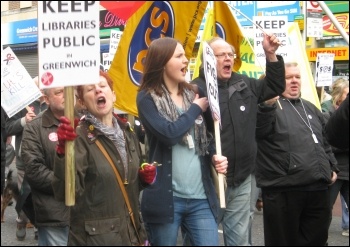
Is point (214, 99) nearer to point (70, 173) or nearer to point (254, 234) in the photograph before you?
point (70, 173)

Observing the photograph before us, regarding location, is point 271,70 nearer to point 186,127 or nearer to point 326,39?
point 186,127

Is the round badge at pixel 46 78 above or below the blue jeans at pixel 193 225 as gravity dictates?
above

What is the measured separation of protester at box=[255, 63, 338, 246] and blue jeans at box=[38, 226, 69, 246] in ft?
4.60

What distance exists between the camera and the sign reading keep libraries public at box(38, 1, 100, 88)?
10.7ft

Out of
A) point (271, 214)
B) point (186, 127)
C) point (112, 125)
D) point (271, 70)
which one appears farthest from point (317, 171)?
point (112, 125)

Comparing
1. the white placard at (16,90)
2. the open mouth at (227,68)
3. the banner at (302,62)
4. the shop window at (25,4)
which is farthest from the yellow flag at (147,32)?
the shop window at (25,4)

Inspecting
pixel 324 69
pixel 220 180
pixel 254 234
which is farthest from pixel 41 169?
pixel 324 69

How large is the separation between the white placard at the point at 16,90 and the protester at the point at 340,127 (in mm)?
3300

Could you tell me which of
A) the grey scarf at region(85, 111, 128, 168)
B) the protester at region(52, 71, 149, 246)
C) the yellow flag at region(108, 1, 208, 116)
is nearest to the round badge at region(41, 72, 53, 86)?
the protester at region(52, 71, 149, 246)

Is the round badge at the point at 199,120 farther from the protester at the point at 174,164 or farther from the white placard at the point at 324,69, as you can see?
the white placard at the point at 324,69

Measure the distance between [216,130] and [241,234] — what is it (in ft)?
3.70

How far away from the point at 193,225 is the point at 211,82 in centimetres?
84

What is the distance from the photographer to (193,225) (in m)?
3.98

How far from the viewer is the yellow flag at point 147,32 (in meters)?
5.60
